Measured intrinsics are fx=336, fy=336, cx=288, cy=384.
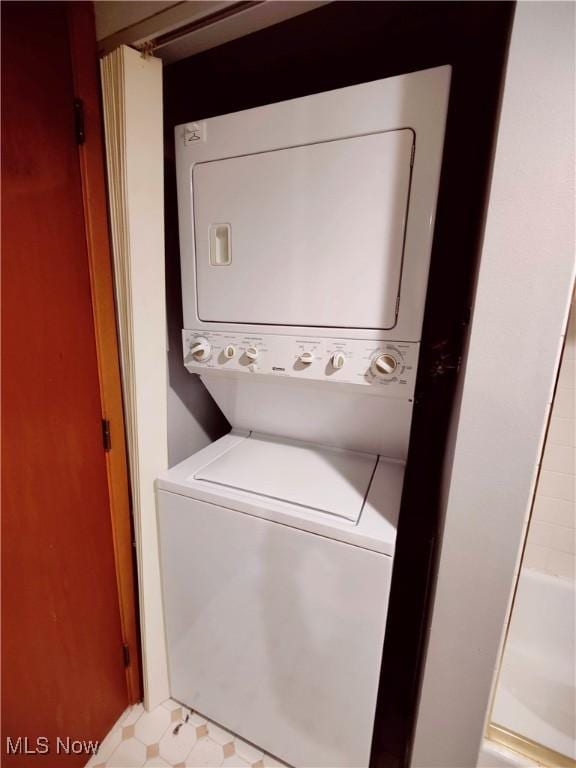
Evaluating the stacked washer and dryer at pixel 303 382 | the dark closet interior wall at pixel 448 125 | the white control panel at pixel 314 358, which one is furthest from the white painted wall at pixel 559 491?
the white control panel at pixel 314 358

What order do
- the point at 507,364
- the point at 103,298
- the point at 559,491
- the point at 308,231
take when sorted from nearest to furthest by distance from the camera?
the point at 507,364 < the point at 308,231 < the point at 103,298 < the point at 559,491

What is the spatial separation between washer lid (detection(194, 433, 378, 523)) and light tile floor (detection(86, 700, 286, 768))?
123 cm

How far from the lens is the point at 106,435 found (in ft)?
4.21

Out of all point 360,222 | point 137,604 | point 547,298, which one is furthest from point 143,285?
point 137,604

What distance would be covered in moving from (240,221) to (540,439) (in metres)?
1.12

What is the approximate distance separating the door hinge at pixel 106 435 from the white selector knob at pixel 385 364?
3.33 feet

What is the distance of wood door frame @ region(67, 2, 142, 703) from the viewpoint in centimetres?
105

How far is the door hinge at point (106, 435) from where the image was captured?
128cm

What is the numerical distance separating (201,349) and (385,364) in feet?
2.32

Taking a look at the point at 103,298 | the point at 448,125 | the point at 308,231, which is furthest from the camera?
the point at 448,125

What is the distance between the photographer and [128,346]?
1251 mm

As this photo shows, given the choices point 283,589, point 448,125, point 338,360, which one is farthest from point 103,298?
point 448,125

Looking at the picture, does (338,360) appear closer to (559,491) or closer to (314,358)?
(314,358)

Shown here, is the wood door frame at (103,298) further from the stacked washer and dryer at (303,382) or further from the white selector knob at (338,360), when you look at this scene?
A: the white selector knob at (338,360)
